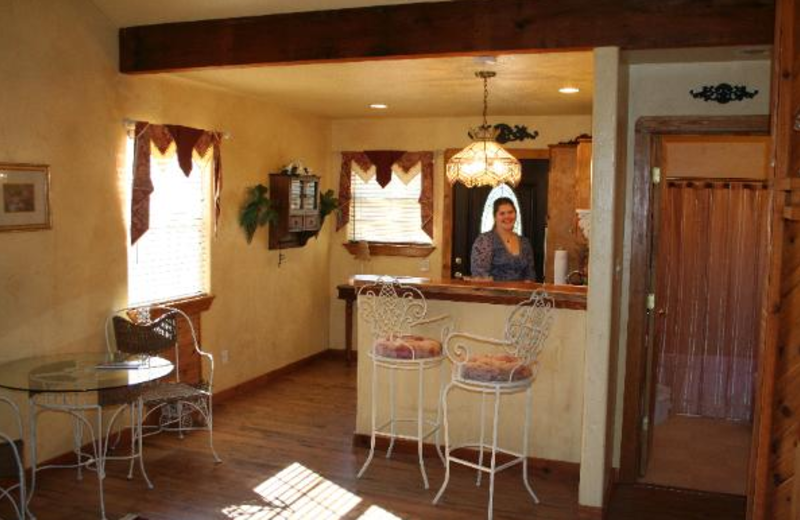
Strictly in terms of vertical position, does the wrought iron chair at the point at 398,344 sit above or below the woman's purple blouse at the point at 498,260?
below

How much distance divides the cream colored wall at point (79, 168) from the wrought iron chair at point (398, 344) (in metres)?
1.64

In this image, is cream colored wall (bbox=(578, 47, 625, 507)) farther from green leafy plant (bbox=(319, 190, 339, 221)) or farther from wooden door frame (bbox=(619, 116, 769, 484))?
green leafy plant (bbox=(319, 190, 339, 221))

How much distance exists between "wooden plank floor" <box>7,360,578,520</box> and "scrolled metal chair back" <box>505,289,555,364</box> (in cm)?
84

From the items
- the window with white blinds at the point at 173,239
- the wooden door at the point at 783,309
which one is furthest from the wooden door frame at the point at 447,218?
the wooden door at the point at 783,309

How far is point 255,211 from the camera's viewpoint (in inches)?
248

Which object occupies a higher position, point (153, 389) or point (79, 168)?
point (79, 168)

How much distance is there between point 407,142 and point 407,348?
12.2ft

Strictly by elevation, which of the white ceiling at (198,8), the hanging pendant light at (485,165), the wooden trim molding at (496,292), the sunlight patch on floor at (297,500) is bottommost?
the sunlight patch on floor at (297,500)

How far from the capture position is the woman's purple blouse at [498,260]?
17.4ft

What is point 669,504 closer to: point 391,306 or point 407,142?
point 391,306

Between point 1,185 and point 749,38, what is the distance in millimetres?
3693

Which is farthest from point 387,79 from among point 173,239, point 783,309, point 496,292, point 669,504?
point 783,309

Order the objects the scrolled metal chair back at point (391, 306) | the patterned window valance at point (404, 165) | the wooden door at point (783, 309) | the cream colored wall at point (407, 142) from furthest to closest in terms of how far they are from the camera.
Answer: the patterned window valance at point (404, 165) → the cream colored wall at point (407, 142) → the scrolled metal chair back at point (391, 306) → the wooden door at point (783, 309)

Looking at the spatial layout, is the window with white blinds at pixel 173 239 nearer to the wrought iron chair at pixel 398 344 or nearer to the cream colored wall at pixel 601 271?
the wrought iron chair at pixel 398 344
